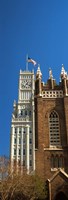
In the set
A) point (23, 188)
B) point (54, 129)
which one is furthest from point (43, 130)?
point (23, 188)

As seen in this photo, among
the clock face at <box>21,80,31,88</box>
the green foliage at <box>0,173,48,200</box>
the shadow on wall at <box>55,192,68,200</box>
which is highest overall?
the clock face at <box>21,80,31,88</box>

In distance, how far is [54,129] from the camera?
54250 mm

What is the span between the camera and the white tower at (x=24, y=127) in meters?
49.5

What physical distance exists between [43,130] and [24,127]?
11.3 feet

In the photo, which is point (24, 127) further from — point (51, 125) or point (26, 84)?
point (26, 84)

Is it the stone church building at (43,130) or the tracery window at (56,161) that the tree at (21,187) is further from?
the tracery window at (56,161)

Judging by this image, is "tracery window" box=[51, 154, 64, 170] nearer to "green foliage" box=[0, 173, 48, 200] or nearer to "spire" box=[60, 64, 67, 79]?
"green foliage" box=[0, 173, 48, 200]

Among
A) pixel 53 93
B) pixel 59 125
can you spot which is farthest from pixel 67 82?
pixel 59 125

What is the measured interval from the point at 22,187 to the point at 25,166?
7799 mm

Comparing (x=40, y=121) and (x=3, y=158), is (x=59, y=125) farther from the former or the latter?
(x=3, y=158)

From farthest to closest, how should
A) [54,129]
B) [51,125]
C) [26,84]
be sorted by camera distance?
[26,84], [51,125], [54,129]

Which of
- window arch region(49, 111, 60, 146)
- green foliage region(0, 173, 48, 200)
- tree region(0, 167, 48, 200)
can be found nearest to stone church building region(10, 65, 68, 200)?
window arch region(49, 111, 60, 146)

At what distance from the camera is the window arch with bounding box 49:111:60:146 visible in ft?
174

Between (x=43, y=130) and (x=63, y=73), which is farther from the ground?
(x=63, y=73)
